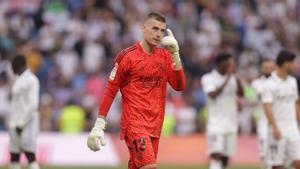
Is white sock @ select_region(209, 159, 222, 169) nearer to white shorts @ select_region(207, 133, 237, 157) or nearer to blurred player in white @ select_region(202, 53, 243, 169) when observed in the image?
blurred player in white @ select_region(202, 53, 243, 169)

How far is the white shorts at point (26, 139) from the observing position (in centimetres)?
1912

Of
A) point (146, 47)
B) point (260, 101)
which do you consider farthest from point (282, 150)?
point (146, 47)

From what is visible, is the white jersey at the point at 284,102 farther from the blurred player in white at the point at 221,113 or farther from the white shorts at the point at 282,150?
the blurred player in white at the point at 221,113

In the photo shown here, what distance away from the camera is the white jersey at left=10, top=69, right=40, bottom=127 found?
61.8ft

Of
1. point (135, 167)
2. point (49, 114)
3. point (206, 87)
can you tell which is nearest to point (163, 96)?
point (135, 167)

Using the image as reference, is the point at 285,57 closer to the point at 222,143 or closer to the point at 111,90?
the point at 222,143

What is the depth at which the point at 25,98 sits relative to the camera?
18984mm

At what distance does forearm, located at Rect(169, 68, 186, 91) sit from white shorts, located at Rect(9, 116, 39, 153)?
5.84 meters

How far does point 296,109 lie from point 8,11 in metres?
14.8

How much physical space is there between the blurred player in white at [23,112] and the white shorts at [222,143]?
129 inches

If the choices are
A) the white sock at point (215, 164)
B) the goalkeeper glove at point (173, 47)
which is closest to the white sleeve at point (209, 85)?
the white sock at point (215, 164)

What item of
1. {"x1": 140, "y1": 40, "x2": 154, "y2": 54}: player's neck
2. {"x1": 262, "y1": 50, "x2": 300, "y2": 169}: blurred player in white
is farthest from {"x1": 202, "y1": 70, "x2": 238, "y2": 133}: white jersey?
{"x1": 140, "y1": 40, "x2": 154, "y2": 54}: player's neck

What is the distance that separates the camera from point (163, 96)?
45.5 ft

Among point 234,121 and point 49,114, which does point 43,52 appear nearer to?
point 49,114
